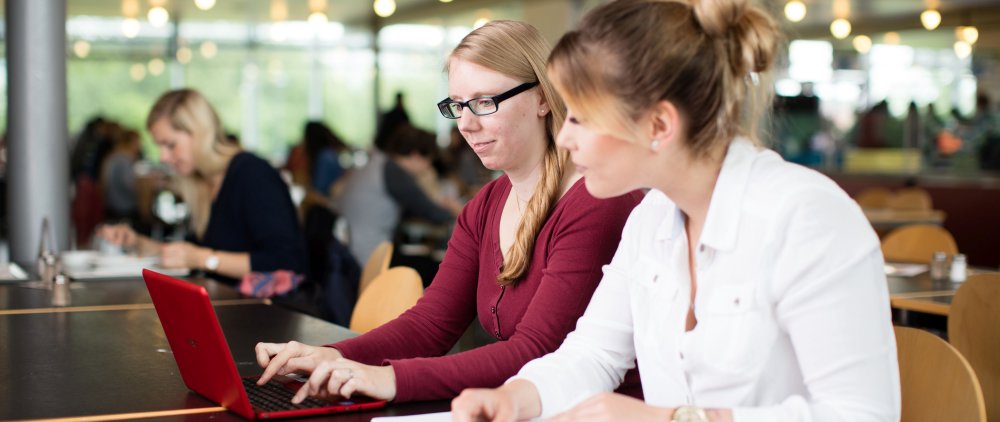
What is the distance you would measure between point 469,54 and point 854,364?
3.08 ft

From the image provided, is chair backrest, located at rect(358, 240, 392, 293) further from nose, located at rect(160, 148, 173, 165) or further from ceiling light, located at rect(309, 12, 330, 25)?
ceiling light, located at rect(309, 12, 330, 25)

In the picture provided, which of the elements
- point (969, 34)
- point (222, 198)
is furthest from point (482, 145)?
point (969, 34)

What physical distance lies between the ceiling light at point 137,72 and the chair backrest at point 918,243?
415 inches

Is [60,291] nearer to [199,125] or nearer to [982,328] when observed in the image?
[199,125]

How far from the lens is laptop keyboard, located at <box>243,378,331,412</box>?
1.55 metres

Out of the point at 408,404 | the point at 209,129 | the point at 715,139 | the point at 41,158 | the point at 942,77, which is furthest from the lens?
the point at 942,77

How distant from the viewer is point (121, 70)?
42.5 ft

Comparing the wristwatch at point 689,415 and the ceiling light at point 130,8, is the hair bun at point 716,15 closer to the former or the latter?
the wristwatch at point 689,415

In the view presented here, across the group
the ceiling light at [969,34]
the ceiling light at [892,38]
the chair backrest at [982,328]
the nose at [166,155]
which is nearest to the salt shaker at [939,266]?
the chair backrest at [982,328]

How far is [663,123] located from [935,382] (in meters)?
0.72

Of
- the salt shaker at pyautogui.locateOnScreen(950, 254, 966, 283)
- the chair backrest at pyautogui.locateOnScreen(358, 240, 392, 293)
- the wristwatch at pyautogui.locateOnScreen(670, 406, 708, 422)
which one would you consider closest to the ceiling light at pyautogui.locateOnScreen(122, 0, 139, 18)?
the chair backrest at pyautogui.locateOnScreen(358, 240, 392, 293)

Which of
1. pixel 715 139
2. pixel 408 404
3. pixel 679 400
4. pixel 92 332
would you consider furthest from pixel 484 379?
pixel 92 332

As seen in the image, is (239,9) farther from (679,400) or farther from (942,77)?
(679,400)

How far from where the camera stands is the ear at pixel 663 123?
4.46 ft
